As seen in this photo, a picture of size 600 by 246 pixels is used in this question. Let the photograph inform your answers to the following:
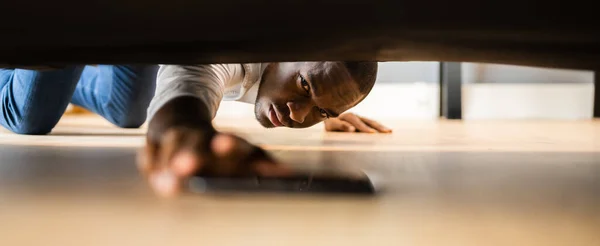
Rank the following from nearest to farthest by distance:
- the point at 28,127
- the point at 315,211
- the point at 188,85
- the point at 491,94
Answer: the point at 315,211
the point at 188,85
the point at 28,127
the point at 491,94

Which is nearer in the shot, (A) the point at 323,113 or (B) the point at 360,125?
(A) the point at 323,113

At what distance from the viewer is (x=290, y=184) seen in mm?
583

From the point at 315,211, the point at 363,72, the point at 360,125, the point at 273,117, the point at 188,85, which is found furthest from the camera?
the point at 360,125

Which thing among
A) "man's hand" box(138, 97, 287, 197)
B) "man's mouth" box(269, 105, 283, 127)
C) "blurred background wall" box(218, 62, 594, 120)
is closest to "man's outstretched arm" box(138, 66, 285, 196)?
"man's hand" box(138, 97, 287, 197)

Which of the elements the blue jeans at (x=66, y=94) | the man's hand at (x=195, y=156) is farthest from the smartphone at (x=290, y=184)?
the blue jeans at (x=66, y=94)

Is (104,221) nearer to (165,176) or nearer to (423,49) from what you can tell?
(165,176)

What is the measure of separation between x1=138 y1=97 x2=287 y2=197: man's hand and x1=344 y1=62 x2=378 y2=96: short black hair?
38 centimetres

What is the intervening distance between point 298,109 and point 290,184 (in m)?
0.42

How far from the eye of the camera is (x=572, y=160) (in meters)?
0.93

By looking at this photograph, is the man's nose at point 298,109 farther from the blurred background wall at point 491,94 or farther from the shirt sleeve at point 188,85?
the blurred background wall at point 491,94

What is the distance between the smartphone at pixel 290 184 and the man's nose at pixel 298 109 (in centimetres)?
35

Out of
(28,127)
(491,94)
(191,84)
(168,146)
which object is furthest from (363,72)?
(491,94)

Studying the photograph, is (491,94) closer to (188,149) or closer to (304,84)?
(304,84)

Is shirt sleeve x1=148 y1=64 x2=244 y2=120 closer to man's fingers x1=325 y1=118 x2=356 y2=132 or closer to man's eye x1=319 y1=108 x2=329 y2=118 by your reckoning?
man's eye x1=319 y1=108 x2=329 y2=118
